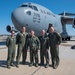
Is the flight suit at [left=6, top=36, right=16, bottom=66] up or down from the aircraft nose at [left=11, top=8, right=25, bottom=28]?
down

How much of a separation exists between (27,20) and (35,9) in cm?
192

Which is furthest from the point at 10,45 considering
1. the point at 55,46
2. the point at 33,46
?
the point at 55,46

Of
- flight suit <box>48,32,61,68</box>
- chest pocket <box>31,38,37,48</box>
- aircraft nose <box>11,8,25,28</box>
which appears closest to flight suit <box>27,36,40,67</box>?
chest pocket <box>31,38,37,48</box>

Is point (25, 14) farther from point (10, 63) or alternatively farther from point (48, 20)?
point (10, 63)

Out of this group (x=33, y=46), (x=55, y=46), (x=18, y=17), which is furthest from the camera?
(x=18, y=17)

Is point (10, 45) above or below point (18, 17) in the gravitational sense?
below

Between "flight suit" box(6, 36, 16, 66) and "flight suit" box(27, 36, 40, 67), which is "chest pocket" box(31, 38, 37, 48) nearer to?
"flight suit" box(27, 36, 40, 67)

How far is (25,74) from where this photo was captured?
627 centimetres

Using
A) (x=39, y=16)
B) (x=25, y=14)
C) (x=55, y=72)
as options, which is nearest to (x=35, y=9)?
(x=39, y=16)

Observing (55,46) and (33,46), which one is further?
(33,46)

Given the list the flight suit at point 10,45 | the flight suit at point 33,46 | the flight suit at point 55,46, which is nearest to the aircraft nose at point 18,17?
the flight suit at point 33,46

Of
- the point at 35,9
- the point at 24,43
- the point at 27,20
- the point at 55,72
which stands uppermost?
the point at 35,9

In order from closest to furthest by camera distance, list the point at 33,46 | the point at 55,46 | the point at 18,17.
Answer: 1. the point at 55,46
2. the point at 33,46
3. the point at 18,17

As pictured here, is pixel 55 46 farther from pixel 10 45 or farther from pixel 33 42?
pixel 10 45
